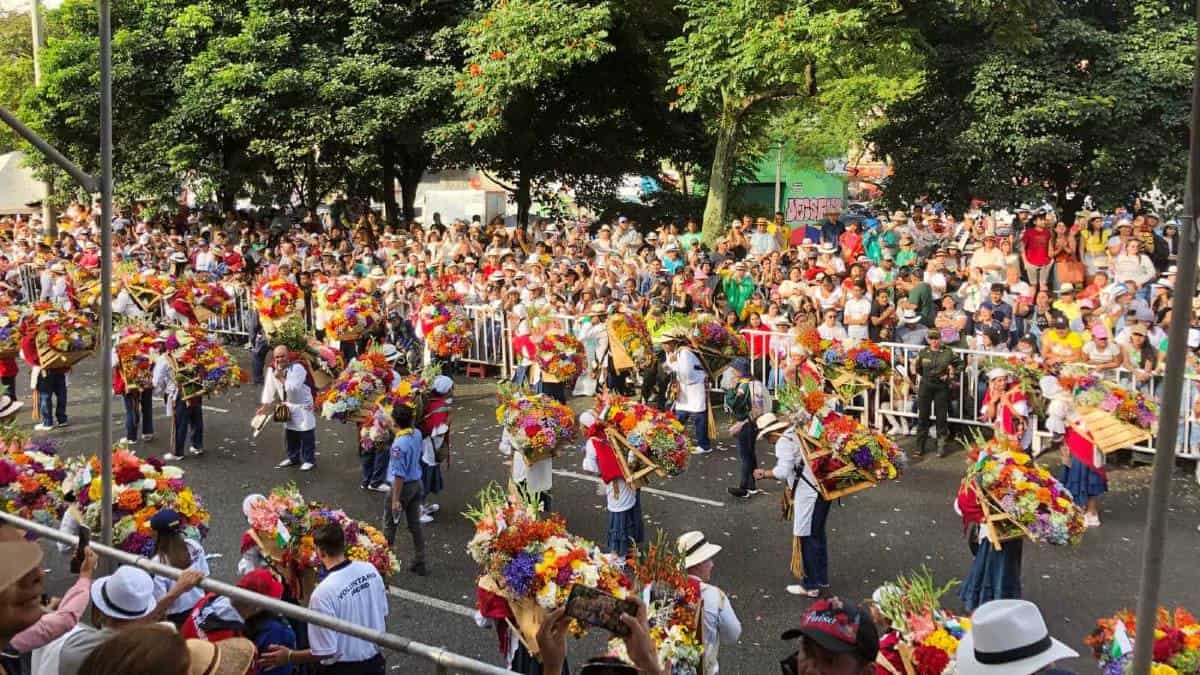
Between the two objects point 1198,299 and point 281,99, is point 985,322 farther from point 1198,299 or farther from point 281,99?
point 281,99

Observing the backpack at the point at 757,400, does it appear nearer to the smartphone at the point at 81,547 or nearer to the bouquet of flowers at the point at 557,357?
the bouquet of flowers at the point at 557,357

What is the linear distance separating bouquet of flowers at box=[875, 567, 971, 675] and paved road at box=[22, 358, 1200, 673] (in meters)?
2.10

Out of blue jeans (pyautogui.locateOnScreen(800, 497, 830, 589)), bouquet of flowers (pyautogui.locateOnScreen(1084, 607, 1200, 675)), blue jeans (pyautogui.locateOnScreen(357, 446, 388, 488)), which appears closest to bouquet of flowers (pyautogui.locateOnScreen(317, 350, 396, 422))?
blue jeans (pyautogui.locateOnScreen(357, 446, 388, 488))

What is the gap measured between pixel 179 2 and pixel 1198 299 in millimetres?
23311

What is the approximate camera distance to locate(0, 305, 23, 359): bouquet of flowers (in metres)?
15.3

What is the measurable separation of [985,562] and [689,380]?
531cm

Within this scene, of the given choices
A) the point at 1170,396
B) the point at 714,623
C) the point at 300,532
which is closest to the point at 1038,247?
the point at 714,623

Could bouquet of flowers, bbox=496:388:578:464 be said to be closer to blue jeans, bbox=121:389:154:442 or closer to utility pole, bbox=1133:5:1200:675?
blue jeans, bbox=121:389:154:442

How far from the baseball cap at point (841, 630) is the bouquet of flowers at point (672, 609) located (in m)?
1.35

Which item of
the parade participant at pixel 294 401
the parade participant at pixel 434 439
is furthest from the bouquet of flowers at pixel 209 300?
the parade participant at pixel 434 439

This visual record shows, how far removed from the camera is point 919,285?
1590 centimetres

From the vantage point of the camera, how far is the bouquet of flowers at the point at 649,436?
1003cm

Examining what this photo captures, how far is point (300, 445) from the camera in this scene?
45.1ft

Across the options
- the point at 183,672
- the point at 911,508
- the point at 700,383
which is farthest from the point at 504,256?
the point at 183,672
